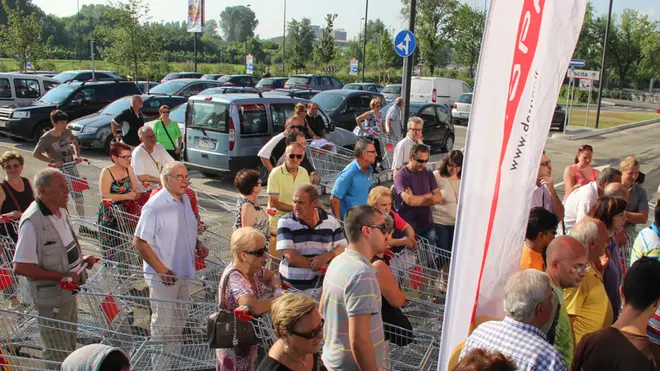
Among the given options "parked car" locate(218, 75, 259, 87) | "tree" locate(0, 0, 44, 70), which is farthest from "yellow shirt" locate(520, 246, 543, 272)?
"tree" locate(0, 0, 44, 70)

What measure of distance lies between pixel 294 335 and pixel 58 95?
1713 cm

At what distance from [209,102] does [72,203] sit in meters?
4.43

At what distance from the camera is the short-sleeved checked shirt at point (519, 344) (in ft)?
9.11

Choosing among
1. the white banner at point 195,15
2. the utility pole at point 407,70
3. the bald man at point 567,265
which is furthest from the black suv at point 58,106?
the white banner at point 195,15

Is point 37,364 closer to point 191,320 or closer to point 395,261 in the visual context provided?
point 191,320

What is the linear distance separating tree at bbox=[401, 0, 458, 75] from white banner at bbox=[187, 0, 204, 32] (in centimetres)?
2700

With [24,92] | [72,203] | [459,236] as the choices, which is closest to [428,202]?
[459,236]

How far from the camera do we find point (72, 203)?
7.73 m

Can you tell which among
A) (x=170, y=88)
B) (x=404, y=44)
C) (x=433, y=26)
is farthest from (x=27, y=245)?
(x=433, y=26)

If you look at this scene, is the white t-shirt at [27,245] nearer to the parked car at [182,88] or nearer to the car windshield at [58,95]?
the car windshield at [58,95]

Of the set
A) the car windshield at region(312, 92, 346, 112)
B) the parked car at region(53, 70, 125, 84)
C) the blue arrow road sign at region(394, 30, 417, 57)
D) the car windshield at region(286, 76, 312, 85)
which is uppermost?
the blue arrow road sign at region(394, 30, 417, 57)

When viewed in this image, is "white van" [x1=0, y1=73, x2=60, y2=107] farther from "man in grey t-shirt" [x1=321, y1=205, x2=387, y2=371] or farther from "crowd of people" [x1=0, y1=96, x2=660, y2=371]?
"man in grey t-shirt" [x1=321, y1=205, x2=387, y2=371]

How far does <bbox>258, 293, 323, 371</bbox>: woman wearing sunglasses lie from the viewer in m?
2.92

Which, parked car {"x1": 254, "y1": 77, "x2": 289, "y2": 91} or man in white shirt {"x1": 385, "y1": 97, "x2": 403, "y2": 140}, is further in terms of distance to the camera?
parked car {"x1": 254, "y1": 77, "x2": 289, "y2": 91}
